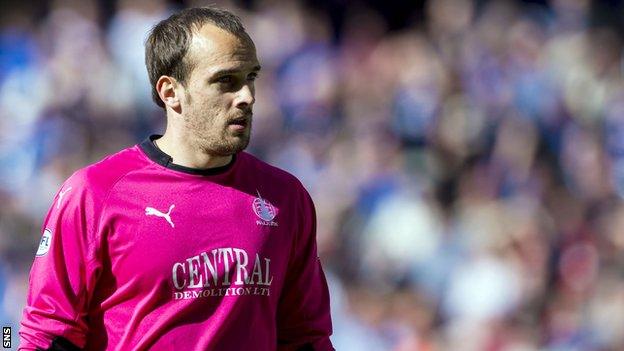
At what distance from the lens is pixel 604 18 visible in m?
7.83

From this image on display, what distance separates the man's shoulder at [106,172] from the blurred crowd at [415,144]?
3.83 m

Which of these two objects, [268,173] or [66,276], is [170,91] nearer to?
[268,173]

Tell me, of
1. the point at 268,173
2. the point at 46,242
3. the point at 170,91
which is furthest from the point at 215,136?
the point at 46,242

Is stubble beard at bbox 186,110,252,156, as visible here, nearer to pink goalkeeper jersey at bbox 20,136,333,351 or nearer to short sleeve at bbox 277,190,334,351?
pink goalkeeper jersey at bbox 20,136,333,351

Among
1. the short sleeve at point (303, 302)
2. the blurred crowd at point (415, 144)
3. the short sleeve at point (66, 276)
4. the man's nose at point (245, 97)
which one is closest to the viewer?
the short sleeve at point (66, 276)

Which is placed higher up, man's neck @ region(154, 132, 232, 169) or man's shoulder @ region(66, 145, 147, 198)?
man's neck @ region(154, 132, 232, 169)

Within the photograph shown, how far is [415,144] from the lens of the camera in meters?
7.50

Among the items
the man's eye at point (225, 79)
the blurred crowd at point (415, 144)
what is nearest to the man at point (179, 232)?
the man's eye at point (225, 79)

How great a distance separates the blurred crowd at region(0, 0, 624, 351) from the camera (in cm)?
716

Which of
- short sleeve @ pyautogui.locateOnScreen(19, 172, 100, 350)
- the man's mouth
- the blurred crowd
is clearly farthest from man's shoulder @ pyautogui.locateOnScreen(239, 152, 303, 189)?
the blurred crowd

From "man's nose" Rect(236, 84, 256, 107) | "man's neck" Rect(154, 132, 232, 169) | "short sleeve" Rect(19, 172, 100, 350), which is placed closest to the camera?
"short sleeve" Rect(19, 172, 100, 350)

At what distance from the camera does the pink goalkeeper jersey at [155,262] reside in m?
3.04

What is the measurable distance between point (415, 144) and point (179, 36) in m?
4.42

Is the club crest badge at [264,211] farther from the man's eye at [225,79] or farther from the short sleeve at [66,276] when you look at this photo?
the short sleeve at [66,276]
